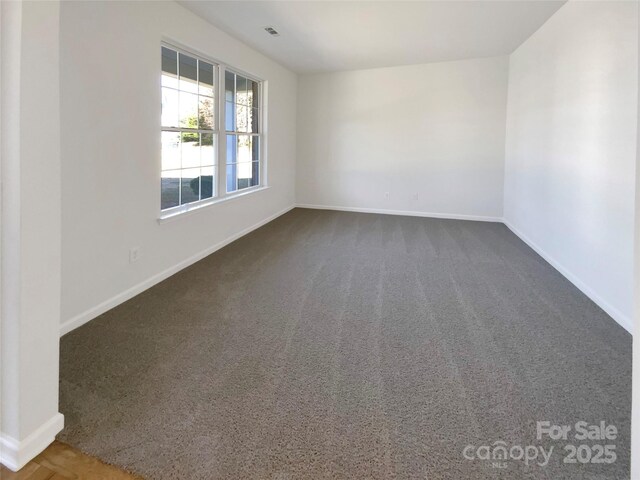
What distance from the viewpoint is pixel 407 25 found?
14.8 ft

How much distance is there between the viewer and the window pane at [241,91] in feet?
17.3

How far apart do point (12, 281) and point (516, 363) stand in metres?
2.42

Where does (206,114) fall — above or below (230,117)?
below

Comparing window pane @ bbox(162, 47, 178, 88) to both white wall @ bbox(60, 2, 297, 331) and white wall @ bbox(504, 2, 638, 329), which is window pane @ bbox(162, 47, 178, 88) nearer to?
white wall @ bbox(60, 2, 297, 331)

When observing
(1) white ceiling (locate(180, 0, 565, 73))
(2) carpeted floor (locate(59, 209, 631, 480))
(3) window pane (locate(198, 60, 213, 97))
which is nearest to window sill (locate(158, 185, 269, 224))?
(2) carpeted floor (locate(59, 209, 631, 480))

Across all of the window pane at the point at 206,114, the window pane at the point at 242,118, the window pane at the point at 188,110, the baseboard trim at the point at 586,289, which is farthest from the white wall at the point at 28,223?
the window pane at the point at 242,118

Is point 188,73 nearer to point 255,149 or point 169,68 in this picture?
point 169,68

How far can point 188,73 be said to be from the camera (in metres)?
4.02

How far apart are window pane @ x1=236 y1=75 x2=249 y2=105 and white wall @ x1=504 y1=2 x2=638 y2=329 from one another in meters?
3.71

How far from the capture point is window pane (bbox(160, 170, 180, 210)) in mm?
3742

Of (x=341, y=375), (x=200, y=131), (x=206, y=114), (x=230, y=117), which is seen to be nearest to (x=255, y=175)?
(x=230, y=117)

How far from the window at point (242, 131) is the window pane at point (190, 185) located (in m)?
0.80

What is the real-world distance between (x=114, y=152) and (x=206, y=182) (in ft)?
5.20

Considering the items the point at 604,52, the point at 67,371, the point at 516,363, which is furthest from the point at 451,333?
the point at 604,52
